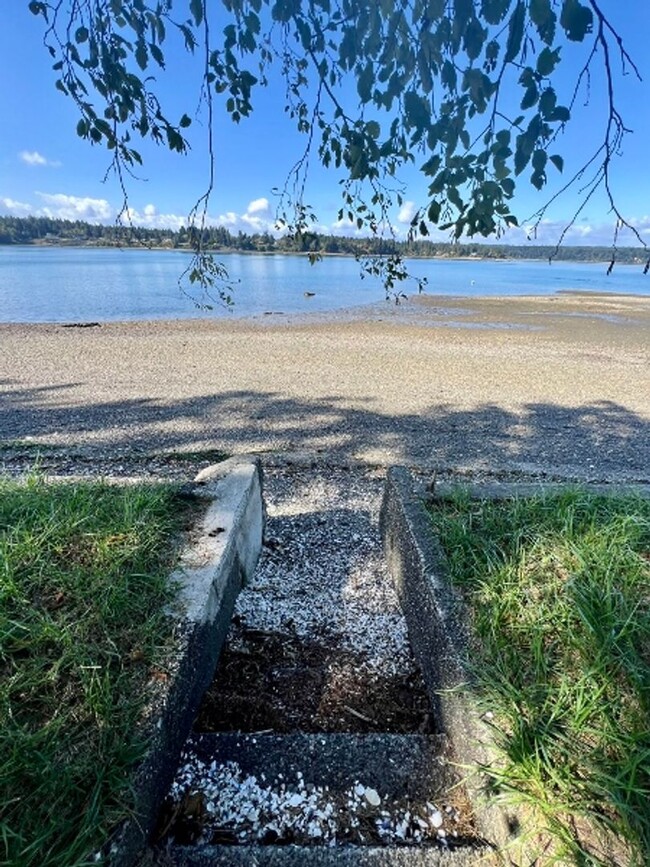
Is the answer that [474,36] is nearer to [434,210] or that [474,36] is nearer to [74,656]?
[434,210]

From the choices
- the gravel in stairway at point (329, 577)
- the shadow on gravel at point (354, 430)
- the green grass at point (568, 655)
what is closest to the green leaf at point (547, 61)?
the green grass at point (568, 655)

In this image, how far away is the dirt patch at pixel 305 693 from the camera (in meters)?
1.88

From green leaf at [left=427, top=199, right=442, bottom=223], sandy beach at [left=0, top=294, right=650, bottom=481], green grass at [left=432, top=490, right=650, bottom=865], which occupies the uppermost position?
green leaf at [left=427, top=199, right=442, bottom=223]

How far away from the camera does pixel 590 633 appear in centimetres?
164

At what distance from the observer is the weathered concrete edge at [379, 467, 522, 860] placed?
1377mm

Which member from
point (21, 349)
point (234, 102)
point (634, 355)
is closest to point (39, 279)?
point (21, 349)

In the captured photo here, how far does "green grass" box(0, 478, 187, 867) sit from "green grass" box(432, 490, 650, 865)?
106 cm

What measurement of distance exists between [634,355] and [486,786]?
49.8ft

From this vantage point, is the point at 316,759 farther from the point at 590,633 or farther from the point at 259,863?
the point at 590,633

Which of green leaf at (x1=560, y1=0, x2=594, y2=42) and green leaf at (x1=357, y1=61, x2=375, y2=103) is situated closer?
green leaf at (x1=560, y1=0, x2=594, y2=42)

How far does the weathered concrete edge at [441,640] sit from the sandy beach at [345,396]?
2242 mm

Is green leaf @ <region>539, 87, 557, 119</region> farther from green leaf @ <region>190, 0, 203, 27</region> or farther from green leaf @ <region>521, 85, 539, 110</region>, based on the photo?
green leaf @ <region>190, 0, 203, 27</region>

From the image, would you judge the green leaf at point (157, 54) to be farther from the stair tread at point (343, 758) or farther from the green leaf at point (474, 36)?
the stair tread at point (343, 758)

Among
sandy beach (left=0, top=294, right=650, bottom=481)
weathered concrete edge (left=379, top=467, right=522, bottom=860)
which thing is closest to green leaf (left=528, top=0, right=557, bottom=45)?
weathered concrete edge (left=379, top=467, right=522, bottom=860)
